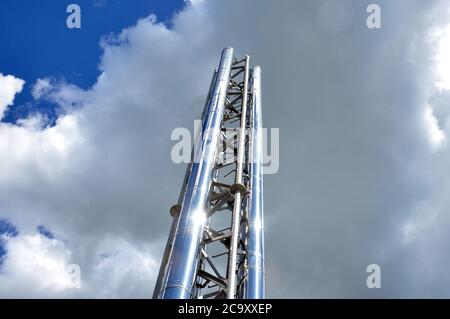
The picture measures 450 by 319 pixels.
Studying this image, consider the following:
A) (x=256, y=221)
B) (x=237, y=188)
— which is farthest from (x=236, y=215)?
(x=256, y=221)

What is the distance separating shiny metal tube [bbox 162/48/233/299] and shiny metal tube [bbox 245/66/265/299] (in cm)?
172

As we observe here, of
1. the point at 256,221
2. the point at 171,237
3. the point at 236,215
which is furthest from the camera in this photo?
the point at 256,221

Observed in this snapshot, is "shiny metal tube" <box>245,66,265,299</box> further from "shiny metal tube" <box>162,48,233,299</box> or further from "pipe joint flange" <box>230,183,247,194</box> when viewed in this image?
"shiny metal tube" <box>162,48,233,299</box>

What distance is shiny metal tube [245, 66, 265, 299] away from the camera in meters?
12.1

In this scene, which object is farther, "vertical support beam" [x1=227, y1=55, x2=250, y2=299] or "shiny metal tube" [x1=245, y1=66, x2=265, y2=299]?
"shiny metal tube" [x1=245, y1=66, x2=265, y2=299]

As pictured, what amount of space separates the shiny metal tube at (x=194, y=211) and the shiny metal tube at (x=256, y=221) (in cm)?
172

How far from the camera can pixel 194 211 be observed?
12.4 meters

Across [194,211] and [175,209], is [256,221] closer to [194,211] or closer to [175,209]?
[194,211]

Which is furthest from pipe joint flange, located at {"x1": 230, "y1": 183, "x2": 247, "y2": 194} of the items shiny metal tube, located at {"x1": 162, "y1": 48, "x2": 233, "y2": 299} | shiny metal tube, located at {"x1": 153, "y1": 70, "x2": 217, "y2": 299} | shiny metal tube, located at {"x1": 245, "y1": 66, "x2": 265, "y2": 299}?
shiny metal tube, located at {"x1": 153, "y1": 70, "x2": 217, "y2": 299}

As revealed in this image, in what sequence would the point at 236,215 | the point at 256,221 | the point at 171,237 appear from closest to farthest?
the point at 236,215
the point at 171,237
the point at 256,221

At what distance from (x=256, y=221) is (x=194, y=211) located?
2717 mm

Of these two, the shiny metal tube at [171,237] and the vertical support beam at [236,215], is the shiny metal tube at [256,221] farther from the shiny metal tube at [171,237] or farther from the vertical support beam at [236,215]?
the shiny metal tube at [171,237]
